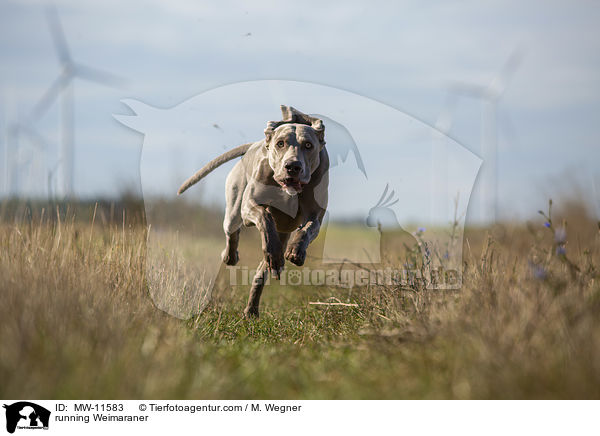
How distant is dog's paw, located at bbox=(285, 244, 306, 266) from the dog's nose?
681mm

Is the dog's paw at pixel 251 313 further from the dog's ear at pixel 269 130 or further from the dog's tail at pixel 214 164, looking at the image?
the dog's ear at pixel 269 130

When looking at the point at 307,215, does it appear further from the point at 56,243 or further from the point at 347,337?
the point at 56,243

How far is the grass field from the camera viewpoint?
3.04m

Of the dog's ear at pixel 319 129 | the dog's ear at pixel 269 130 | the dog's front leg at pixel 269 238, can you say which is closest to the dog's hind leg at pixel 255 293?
the dog's front leg at pixel 269 238

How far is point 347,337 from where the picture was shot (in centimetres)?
501

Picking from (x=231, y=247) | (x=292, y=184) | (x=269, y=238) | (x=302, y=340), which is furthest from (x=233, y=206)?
(x=302, y=340)

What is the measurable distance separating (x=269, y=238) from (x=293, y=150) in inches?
34.8

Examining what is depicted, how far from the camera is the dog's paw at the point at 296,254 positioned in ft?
16.4

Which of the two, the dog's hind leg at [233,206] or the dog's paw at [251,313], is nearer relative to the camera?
the dog's paw at [251,313]

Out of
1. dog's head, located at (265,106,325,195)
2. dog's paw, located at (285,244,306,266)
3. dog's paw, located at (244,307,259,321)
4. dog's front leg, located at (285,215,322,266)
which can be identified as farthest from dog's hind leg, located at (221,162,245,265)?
dog's paw, located at (285,244,306,266)

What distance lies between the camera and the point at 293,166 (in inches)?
198

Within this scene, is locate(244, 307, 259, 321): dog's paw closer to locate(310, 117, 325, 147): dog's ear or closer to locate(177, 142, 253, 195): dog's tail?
locate(177, 142, 253, 195): dog's tail
